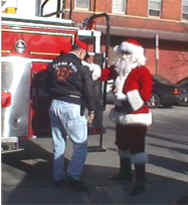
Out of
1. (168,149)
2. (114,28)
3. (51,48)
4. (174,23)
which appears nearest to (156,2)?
(174,23)

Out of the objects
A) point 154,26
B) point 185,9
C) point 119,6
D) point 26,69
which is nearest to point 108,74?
point 26,69

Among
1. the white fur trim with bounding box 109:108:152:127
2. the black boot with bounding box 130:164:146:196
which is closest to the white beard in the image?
the white fur trim with bounding box 109:108:152:127

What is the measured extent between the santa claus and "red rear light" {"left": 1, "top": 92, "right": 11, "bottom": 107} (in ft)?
5.21

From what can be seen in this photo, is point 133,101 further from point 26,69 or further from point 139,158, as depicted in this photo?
point 26,69

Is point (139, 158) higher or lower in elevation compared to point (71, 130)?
lower

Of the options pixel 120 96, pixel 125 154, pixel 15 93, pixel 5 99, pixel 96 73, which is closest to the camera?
pixel 120 96

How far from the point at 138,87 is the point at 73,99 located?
0.83m

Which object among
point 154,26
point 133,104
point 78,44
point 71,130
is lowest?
point 71,130

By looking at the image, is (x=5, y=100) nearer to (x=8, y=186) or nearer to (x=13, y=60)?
(x=13, y=60)

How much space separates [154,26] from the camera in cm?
2794

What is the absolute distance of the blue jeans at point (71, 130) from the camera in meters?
6.45

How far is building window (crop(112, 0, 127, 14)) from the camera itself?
27000 mm

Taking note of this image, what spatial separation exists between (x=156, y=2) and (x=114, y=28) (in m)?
3.35

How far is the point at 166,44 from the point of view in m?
28.0
